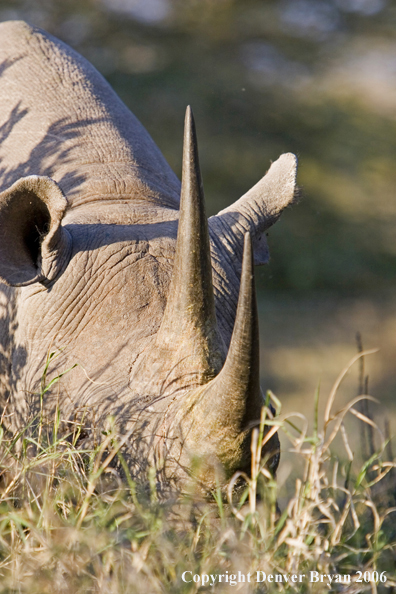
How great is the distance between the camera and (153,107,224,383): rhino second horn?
119 inches

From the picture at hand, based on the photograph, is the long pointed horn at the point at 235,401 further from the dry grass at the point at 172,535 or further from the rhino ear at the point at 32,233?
the rhino ear at the point at 32,233

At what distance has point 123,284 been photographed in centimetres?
341

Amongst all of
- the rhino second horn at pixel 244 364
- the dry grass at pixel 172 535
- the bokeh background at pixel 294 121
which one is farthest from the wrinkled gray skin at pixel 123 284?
the bokeh background at pixel 294 121

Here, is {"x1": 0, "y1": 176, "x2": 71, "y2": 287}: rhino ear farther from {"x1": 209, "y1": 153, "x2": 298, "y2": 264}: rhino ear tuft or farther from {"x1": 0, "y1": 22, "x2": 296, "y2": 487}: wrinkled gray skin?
{"x1": 209, "y1": 153, "x2": 298, "y2": 264}: rhino ear tuft

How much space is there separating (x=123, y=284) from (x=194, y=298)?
0.48 meters

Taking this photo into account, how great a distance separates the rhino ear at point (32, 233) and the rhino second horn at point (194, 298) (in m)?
0.56

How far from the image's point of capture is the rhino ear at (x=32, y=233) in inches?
129

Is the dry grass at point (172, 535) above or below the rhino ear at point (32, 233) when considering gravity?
below

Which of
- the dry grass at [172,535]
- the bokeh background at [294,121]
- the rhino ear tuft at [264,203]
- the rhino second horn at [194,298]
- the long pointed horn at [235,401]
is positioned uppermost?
the bokeh background at [294,121]

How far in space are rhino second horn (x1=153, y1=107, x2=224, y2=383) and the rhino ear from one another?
0.56 metres

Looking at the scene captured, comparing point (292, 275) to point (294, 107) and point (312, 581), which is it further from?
point (312, 581)

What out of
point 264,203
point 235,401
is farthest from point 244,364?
point 264,203

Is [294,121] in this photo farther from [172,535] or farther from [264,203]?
[172,535]

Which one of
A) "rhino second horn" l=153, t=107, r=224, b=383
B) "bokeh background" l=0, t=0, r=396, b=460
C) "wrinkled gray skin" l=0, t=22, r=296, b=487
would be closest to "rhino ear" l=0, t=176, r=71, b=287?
"wrinkled gray skin" l=0, t=22, r=296, b=487
